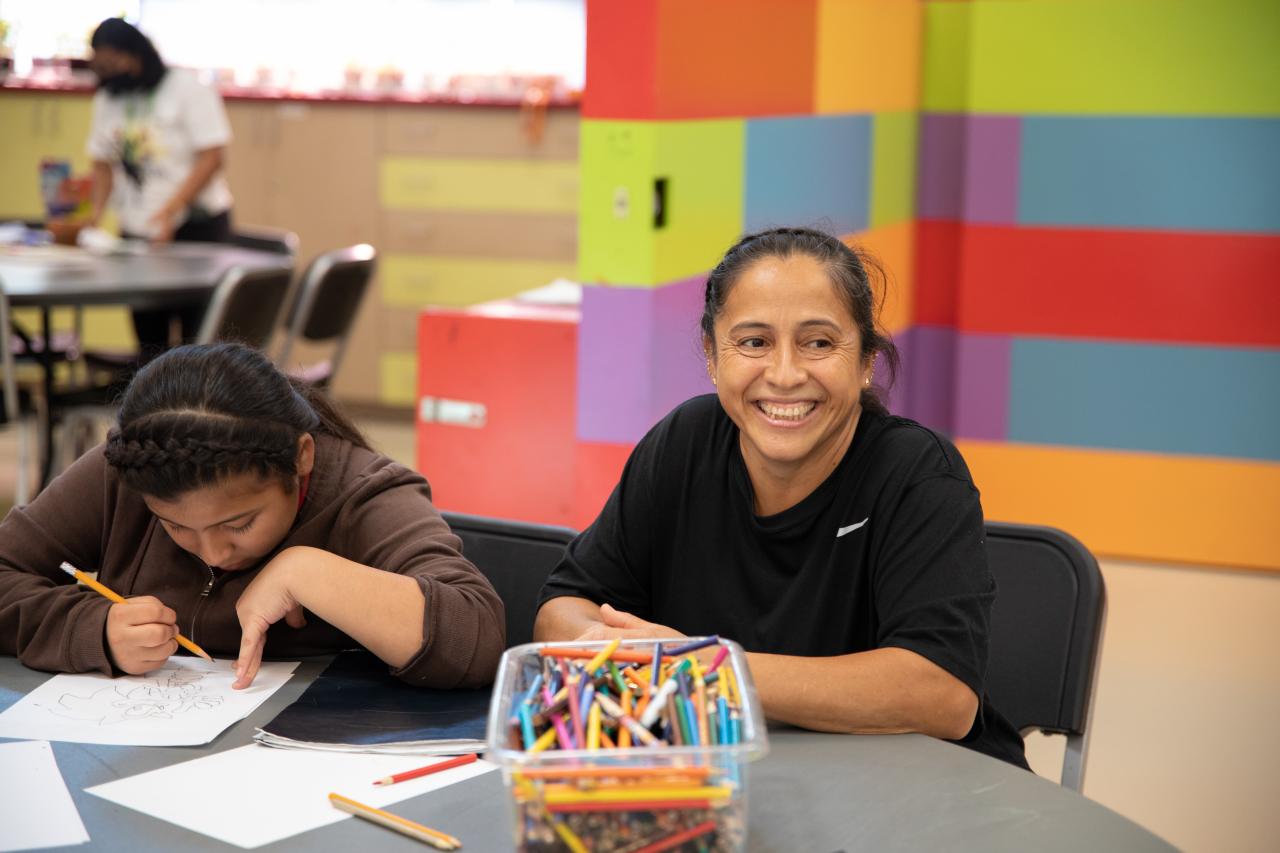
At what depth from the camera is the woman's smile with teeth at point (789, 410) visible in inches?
58.4

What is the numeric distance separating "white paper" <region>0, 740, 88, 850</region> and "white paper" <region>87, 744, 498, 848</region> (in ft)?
0.12

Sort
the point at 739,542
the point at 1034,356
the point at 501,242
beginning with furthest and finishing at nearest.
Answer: the point at 501,242 → the point at 1034,356 → the point at 739,542

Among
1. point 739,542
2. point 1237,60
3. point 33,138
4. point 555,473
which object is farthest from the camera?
point 33,138

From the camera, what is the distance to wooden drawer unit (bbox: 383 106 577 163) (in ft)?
18.0

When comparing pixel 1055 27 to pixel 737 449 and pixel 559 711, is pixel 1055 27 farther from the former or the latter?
pixel 559 711

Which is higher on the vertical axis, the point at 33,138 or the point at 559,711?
the point at 33,138

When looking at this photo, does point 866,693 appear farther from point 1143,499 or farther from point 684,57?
point 1143,499

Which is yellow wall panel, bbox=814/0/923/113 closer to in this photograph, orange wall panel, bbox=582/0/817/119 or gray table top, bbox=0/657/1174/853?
orange wall panel, bbox=582/0/817/119

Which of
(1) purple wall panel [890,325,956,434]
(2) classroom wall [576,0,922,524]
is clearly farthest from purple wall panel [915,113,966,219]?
(2) classroom wall [576,0,922,524]

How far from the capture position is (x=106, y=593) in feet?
4.70

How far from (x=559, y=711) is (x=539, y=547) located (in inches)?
27.6

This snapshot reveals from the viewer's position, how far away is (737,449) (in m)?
1.60

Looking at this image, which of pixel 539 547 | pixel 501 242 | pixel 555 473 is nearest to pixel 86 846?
pixel 539 547

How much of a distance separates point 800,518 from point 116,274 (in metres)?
2.61
